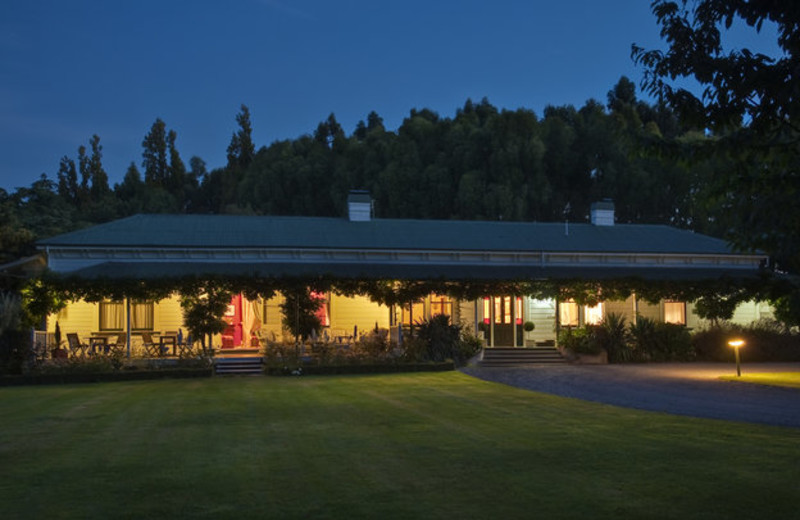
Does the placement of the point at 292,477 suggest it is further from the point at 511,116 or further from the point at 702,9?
the point at 511,116

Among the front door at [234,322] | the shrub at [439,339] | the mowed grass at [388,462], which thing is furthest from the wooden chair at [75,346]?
the shrub at [439,339]

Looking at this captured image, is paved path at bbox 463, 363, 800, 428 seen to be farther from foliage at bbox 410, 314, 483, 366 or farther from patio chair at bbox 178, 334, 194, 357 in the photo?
patio chair at bbox 178, 334, 194, 357

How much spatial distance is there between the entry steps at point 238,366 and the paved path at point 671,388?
18.8 feet

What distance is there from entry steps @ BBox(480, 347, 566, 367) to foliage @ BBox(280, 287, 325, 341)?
526cm

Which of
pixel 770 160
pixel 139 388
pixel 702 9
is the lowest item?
pixel 139 388

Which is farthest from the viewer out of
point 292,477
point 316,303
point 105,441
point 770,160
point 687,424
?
point 316,303

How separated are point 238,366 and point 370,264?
6586mm

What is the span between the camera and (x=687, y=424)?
35.8 feet

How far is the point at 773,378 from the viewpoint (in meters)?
18.9

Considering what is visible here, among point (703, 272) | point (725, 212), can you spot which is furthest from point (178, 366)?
point (703, 272)

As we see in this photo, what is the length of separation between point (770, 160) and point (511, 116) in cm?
3902

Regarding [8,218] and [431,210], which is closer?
[8,218]

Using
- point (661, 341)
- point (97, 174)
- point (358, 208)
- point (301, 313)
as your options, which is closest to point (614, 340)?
point (661, 341)

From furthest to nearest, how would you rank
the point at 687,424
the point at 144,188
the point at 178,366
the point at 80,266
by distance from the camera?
the point at 144,188 < the point at 80,266 < the point at 178,366 < the point at 687,424
